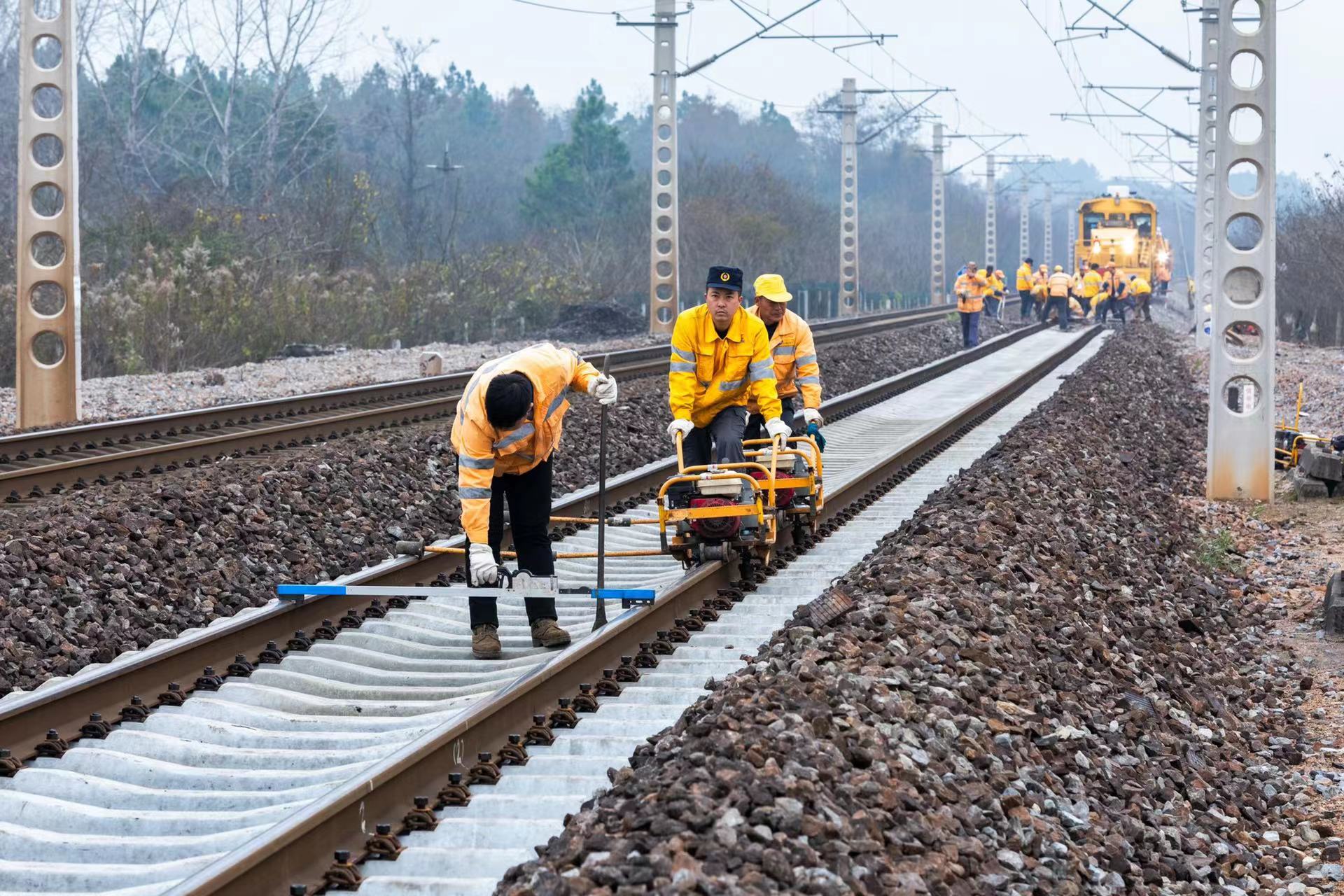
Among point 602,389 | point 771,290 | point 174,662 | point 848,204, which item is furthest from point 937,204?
point 174,662

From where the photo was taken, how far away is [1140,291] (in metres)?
51.9

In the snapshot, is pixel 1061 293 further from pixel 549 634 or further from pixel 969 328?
pixel 549 634

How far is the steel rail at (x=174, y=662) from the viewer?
6.79 meters

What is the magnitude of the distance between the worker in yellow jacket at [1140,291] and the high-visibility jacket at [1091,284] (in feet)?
6.30

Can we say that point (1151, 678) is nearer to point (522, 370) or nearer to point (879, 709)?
point (879, 709)

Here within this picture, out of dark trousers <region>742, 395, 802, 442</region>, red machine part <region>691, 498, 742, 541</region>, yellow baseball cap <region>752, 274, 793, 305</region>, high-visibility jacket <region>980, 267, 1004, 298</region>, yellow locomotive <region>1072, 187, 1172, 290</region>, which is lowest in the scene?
red machine part <region>691, 498, 742, 541</region>

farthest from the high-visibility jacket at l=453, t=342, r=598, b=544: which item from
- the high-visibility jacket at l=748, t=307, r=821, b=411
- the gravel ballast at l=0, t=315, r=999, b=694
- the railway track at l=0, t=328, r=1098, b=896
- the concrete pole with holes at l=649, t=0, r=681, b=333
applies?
the concrete pole with holes at l=649, t=0, r=681, b=333

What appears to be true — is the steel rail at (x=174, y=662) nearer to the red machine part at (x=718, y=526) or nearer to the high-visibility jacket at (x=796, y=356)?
the red machine part at (x=718, y=526)

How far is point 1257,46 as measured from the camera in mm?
14438

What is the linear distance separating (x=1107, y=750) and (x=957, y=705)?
2.44 feet

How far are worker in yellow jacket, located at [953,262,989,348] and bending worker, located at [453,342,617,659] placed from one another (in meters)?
27.1

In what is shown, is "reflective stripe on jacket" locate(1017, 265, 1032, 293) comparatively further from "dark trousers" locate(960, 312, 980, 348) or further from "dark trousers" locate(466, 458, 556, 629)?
"dark trousers" locate(466, 458, 556, 629)

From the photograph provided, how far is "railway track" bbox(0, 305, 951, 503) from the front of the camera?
12750 mm

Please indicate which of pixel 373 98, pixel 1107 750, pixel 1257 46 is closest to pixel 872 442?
pixel 1257 46
